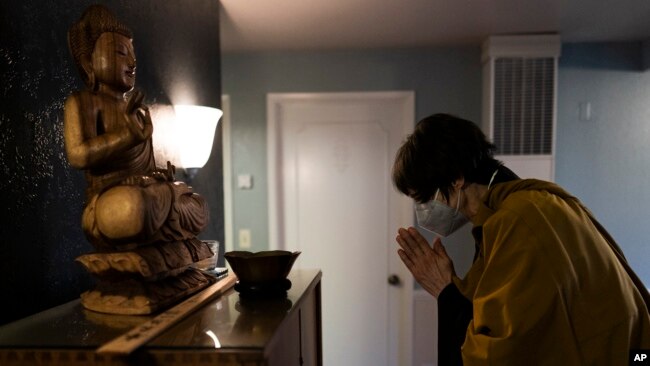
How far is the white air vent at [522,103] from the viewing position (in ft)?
7.20

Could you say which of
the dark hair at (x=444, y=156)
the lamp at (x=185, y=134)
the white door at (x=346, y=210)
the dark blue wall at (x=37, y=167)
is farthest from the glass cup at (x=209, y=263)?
the white door at (x=346, y=210)

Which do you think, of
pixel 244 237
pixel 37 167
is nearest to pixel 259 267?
pixel 37 167

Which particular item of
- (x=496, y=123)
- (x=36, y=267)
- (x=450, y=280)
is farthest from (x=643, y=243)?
(x=36, y=267)

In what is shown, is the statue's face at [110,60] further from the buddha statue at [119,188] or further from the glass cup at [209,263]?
the glass cup at [209,263]

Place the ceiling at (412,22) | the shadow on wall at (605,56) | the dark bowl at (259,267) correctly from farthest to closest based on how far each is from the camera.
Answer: the shadow on wall at (605,56), the ceiling at (412,22), the dark bowl at (259,267)

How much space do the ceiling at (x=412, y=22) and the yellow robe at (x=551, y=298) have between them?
4.14ft

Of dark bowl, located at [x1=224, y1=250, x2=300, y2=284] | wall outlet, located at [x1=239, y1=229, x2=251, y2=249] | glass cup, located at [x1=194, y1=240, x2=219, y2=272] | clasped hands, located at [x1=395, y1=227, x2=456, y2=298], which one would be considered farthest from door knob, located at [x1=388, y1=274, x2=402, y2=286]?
dark bowl, located at [x1=224, y1=250, x2=300, y2=284]

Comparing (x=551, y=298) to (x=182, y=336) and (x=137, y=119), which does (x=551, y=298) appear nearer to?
(x=182, y=336)

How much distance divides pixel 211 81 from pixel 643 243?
8.17 feet

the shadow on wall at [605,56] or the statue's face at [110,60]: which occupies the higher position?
the shadow on wall at [605,56]

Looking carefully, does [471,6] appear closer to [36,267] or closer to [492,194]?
[492,194]

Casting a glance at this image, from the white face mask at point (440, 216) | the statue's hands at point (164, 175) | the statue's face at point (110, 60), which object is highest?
the statue's face at point (110, 60)

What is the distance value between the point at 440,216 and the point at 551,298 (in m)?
0.37

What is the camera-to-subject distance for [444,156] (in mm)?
1010
